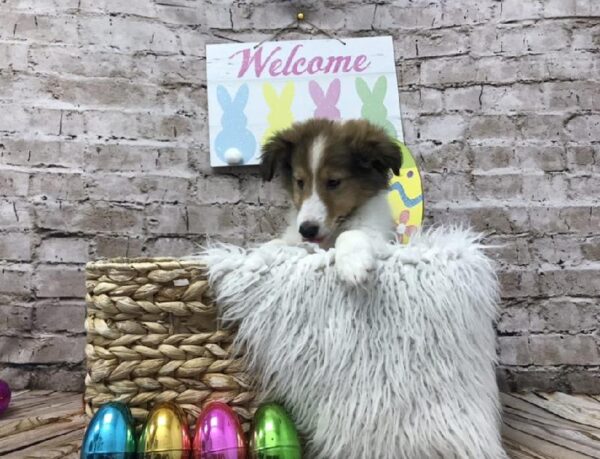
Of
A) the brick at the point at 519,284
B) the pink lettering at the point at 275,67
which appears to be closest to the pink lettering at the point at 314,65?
the pink lettering at the point at 275,67

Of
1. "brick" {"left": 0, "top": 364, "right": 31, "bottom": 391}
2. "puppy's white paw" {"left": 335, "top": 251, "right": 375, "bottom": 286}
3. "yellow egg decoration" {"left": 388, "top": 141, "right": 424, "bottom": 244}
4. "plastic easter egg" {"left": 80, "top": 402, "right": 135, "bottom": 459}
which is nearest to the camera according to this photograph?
"plastic easter egg" {"left": 80, "top": 402, "right": 135, "bottom": 459}

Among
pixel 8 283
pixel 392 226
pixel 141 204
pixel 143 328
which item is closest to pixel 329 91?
pixel 392 226

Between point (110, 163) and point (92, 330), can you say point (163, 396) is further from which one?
point (110, 163)

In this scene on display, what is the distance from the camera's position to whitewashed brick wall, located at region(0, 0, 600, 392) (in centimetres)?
196

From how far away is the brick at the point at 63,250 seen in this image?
1976 mm

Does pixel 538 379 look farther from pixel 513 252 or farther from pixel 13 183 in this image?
pixel 13 183

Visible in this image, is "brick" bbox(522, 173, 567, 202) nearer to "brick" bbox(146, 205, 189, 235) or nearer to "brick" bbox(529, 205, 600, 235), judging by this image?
"brick" bbox(529, 205, 600, 235)

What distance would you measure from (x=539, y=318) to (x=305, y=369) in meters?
1.20

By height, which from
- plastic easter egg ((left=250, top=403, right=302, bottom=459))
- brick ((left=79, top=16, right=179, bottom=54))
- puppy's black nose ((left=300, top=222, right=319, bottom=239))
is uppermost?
brick ((left=79, top=16, right=179, bottom=54))

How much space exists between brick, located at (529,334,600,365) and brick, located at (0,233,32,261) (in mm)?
1928

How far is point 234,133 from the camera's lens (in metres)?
2.08

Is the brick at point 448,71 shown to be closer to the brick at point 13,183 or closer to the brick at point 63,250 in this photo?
the brick at point 63,250

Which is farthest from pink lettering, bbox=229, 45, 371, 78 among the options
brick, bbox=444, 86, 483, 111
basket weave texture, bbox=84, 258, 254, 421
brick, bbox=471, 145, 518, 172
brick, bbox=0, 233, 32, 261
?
basket weave texture, bbox=84, 258, 254, 421

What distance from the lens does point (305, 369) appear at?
1184 mm
